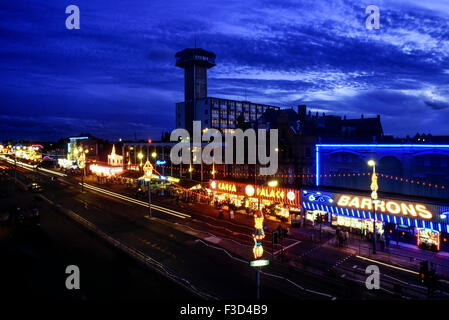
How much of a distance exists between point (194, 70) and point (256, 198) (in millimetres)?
91314

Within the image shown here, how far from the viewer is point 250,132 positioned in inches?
1666

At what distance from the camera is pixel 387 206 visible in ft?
81.0

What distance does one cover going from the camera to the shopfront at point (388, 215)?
73.8 ft

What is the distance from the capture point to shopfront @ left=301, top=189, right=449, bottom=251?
22.5 metres

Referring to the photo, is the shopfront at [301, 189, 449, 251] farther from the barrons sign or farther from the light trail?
the light trail

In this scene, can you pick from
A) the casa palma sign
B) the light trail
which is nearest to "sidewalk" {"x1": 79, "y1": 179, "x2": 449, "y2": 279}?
the light trail

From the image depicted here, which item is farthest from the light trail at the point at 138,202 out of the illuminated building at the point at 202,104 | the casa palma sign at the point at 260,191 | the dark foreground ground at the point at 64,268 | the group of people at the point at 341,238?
the illuminated building at the point at 202,104

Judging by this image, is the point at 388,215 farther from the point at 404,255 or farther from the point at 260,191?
the point at 260,191

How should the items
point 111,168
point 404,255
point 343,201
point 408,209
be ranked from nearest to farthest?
1. point 404,255
2. point 408,209
3. point 343,201
4. point 111,168

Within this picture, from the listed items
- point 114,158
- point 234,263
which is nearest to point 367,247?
point 234,263

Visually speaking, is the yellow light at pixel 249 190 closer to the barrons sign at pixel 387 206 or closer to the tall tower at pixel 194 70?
A: the barrons sign at pixel 387 206

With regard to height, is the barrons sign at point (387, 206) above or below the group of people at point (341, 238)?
above

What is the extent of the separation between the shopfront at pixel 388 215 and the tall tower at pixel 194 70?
87460 mm

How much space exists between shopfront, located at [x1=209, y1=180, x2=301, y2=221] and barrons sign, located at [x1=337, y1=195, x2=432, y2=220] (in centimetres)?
548
